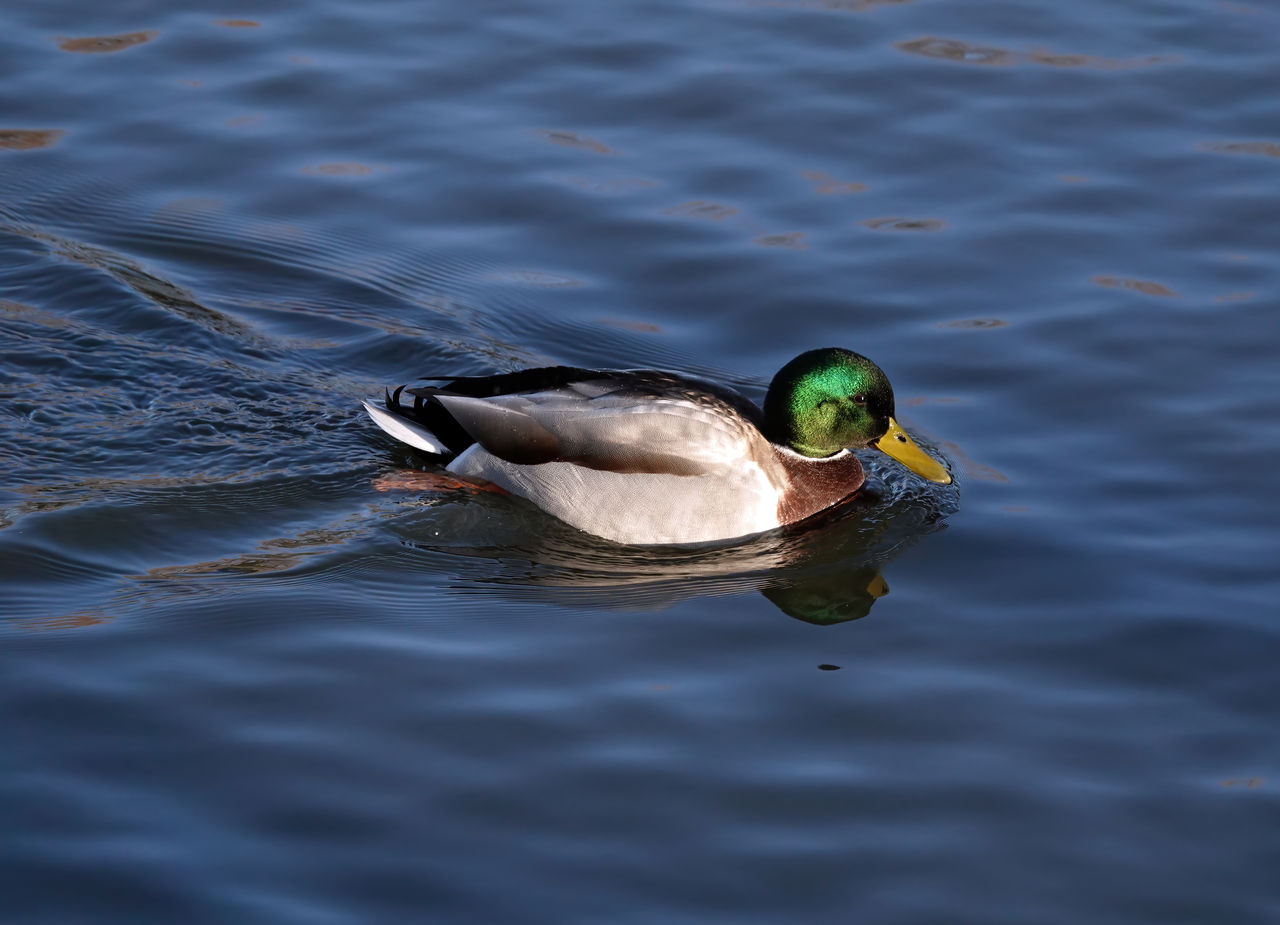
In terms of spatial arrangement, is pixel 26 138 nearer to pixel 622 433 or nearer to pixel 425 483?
pixel 425 483

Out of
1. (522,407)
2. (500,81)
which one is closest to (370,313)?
(522,407)

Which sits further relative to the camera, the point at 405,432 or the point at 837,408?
the point at 405,432

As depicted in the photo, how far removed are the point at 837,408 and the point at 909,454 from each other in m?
0.36

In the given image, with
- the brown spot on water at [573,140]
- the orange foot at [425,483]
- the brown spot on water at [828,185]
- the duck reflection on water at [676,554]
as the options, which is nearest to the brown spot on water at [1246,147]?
the brown spot on water at [828,185]

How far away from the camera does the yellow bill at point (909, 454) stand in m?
7.23

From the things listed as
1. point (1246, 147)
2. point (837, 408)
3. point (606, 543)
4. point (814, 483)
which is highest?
point (1246, 147)

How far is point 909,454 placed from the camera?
732 centimetres

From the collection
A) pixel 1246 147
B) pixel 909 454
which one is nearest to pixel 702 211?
pixel 909 454

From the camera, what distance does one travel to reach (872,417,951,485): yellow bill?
7.23m

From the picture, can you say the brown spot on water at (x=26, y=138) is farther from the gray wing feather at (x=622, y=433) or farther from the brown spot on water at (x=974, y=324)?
the brown spot on water at (x=974, y=324)

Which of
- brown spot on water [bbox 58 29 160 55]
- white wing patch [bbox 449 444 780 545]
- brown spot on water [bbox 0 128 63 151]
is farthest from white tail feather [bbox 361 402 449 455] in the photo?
brown spot on water [bbox 58 29 160 55]

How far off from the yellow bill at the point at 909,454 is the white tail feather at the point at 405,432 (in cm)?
192

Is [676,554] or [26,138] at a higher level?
[26,138]

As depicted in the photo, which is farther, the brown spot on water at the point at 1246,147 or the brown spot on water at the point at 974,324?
the brown spot on water at the point at 1246,147
